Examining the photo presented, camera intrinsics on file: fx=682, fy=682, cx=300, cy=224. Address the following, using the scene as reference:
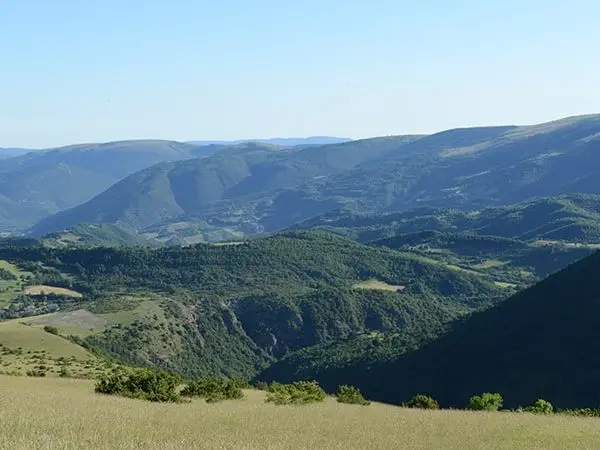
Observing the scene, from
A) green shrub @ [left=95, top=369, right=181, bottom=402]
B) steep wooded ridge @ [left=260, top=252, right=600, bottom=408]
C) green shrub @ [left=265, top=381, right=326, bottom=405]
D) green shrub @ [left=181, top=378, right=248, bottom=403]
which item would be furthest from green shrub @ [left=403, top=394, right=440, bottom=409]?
steep wooded ridge @ [left=260, top=252, right=600, bottom=408]

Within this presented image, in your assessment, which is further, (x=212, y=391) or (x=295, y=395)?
(x=295, y=395)

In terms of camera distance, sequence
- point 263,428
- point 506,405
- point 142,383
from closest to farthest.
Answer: point 263,428 → point 142,383 → point 506,405

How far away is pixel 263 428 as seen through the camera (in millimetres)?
26078

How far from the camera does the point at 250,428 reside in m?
25.9

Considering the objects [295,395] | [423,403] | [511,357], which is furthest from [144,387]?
[511,357]

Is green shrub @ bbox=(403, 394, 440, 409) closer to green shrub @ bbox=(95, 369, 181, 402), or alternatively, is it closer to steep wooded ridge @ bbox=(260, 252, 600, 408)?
green shrub @ bbox=(95, 369, 181, 402)

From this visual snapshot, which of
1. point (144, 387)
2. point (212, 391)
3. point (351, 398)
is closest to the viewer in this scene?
point (144, 387)

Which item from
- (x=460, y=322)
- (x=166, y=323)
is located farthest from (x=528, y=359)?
(x=166, y=323)

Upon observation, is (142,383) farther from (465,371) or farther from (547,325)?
(547,325)

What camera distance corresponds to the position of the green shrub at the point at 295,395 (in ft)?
138

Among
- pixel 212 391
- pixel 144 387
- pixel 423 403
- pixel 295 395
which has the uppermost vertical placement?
pixel 144 387

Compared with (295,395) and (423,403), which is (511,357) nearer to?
(423,403)

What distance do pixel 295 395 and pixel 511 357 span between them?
87.7 meters

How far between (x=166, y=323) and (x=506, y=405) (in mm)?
113111
